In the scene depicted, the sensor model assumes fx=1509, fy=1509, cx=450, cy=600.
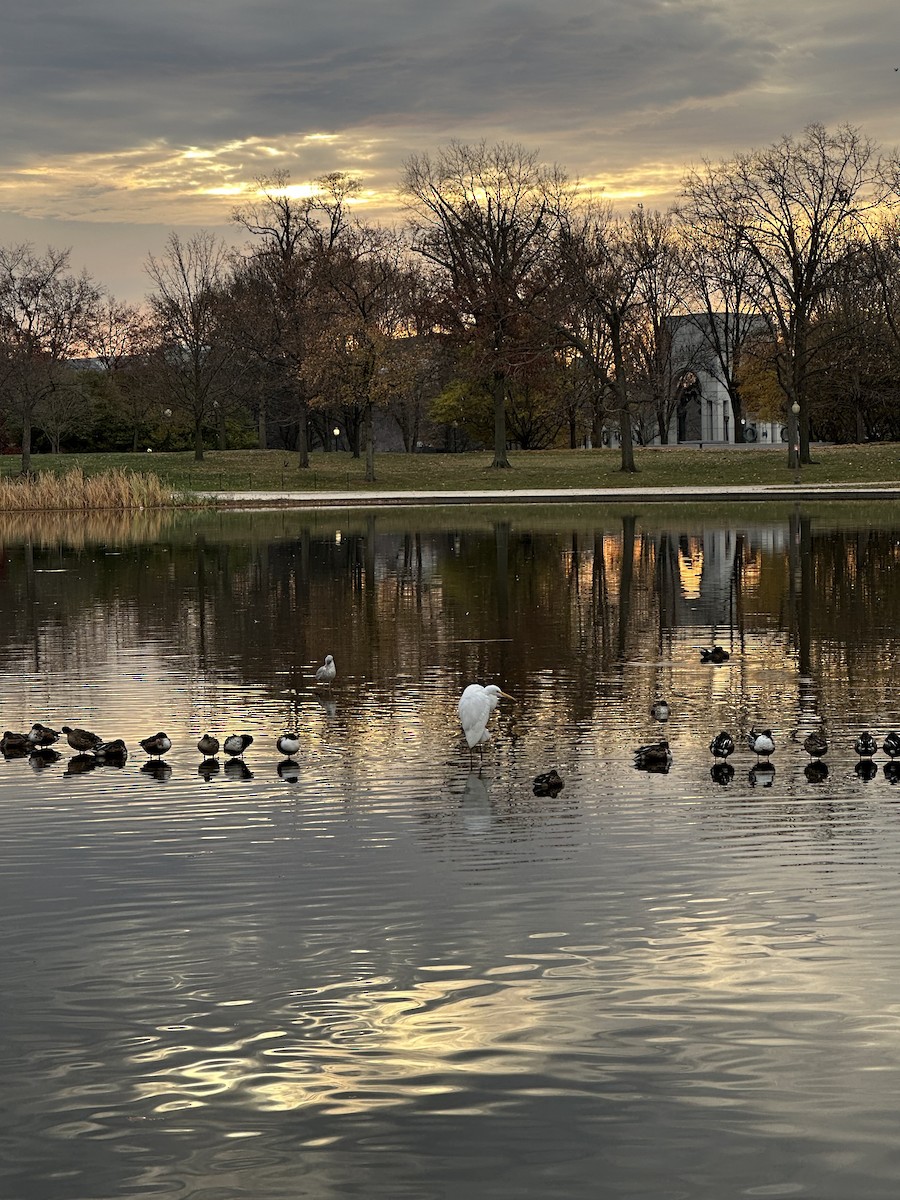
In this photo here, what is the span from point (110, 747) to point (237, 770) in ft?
3.51

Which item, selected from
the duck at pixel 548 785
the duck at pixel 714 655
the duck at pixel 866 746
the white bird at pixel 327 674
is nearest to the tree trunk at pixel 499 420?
the duck at pixel 714 655

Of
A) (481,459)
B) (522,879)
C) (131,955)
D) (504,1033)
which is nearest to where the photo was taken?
(504,1033)

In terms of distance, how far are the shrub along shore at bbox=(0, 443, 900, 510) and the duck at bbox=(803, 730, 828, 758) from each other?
4485 cm

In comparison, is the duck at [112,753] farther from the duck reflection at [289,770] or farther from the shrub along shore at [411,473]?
the shrub along shore at [411,473]

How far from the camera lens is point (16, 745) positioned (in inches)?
460

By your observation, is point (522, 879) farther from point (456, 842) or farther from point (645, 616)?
point (645, 616)

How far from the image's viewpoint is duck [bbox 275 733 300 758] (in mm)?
11219

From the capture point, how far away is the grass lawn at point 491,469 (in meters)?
66.9

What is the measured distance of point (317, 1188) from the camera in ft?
15.6

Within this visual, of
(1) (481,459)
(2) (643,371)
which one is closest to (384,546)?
(1) (481,459)

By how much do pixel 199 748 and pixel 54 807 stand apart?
5.38 feet

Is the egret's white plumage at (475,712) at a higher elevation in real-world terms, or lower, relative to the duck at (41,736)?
higher

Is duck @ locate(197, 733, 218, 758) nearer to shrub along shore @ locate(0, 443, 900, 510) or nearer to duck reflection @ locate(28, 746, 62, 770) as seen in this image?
duck reflection @ locate(28, 746, 62, 770)

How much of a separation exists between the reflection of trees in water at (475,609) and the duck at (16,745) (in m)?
2.57
